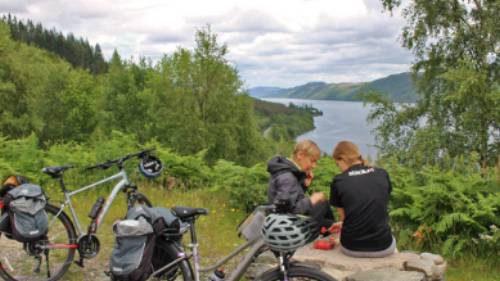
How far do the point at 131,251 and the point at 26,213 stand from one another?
1736 millimetres

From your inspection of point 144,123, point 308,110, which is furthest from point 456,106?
point 308,110

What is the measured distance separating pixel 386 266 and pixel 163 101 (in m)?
36.8

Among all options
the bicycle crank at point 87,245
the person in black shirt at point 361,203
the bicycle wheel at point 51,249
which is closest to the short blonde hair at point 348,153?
the person in black shirt at point 361,203

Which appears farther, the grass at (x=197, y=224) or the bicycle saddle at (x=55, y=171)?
the grass at (x=197, y=224)

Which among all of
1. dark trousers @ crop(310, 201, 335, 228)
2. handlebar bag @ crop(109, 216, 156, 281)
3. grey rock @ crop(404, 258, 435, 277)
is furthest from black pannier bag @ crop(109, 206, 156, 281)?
grey rock @ crop(404, 258, 435, 277)

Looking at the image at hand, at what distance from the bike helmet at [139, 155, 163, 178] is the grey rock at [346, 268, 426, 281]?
8.09 feet

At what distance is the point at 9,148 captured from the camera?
424 inches

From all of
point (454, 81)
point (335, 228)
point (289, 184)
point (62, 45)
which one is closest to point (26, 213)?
point (289, 184)

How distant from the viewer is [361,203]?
171 inches

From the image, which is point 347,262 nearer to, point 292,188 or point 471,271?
point 292,188

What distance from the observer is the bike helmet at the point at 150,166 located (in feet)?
18.0

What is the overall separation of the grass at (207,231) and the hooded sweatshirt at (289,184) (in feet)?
8.06

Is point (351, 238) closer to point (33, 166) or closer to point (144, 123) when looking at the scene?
point (33, 166)

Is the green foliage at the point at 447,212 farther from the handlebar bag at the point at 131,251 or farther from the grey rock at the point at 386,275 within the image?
the handlebar bag at the point at 131,251
